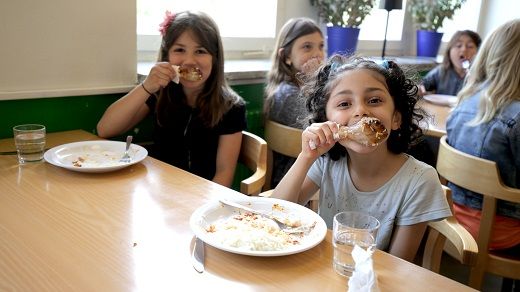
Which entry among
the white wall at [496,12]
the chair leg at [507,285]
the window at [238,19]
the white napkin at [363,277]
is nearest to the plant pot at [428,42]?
the white wall at [496,12]

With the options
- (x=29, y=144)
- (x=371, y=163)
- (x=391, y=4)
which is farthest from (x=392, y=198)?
(x=391, y=4)

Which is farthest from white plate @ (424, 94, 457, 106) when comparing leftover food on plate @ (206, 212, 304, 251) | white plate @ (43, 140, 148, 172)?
leftover food on plate @ (206, 212, 304, 251)

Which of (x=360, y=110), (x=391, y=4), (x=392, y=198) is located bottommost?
(x=392, y=198)

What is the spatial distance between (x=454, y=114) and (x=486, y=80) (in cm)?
18

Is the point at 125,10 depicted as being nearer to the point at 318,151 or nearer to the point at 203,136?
the point at 203,136

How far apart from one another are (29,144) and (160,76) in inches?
19.9

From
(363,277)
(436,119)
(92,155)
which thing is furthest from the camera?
(436,119)

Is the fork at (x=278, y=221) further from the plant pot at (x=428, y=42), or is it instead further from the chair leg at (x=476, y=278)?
the plant pot at (x=428, y=42)

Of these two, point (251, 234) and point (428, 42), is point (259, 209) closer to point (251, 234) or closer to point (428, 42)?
point (251, 234)

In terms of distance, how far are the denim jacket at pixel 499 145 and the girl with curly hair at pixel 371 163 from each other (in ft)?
1.48

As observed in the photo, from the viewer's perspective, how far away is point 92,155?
56.8 inches

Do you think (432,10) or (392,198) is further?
(432,10)

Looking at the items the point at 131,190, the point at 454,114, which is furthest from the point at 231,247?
the point at 454,114

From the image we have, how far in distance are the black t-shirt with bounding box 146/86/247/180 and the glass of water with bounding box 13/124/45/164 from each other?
536 mm
